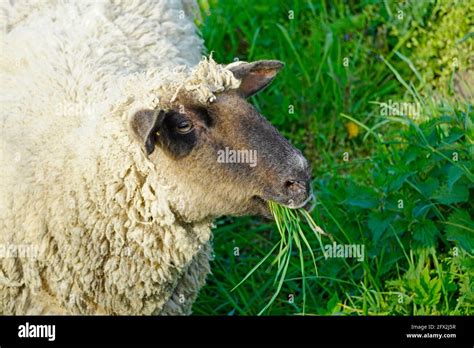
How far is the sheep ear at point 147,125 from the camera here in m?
3.64

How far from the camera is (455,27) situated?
5945 millimetres

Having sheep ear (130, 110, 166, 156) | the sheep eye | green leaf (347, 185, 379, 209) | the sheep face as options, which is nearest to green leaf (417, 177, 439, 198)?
green leaf (347, 185, 379, 209)

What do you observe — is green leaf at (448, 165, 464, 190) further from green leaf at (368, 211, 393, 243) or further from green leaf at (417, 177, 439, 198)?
green leaf at (368, 211, 393, 243)

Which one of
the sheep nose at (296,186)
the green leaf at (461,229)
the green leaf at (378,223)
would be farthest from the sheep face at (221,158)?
the green leaf at (461,229)

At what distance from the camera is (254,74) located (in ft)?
13.9

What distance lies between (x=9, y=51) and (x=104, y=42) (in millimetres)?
483

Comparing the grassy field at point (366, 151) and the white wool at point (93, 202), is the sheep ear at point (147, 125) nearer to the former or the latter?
the white wool at point (93, 202)

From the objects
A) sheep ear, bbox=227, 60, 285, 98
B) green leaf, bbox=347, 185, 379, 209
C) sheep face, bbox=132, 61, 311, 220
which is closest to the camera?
sheep face, bbox=132, 61, 311, 220

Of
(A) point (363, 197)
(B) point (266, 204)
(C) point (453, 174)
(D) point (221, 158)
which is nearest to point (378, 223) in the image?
(A) point (363, 197)

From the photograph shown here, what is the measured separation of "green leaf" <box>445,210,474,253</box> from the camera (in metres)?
4.59

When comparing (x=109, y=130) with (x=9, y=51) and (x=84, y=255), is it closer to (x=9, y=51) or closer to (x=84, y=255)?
(x=84, y=255)
